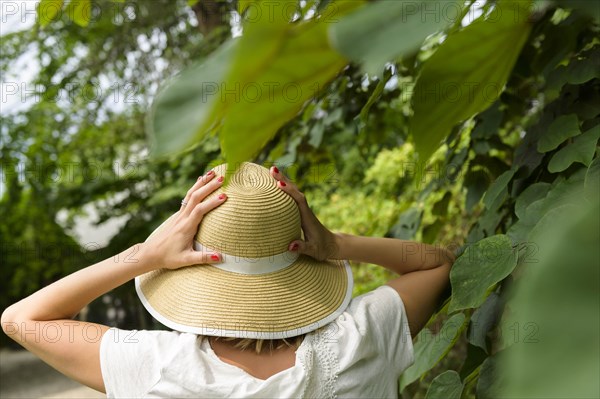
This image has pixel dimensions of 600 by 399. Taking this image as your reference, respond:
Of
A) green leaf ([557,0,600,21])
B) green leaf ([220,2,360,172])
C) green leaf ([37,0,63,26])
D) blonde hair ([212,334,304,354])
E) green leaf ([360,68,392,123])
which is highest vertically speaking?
green leaf ([37,0,63,26])

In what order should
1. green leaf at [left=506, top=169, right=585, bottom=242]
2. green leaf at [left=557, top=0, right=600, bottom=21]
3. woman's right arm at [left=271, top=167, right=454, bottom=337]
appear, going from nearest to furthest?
green leaf at [left=557, top=0, right=600, bottom=21]
green leaf at [left=506, top=169, right=585, bottom=242]
woman's right arm at [left=271, top=167, right=454, bottom=337]

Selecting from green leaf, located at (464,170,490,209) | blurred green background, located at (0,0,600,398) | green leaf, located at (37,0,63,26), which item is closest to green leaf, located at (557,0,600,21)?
blurred green background, located at (0,0,600,398)

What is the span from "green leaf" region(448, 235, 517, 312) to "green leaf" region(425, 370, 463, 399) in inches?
4.5

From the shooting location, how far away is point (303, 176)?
2.11 meters

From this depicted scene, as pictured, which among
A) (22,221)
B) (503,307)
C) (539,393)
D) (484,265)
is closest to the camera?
(539,393)

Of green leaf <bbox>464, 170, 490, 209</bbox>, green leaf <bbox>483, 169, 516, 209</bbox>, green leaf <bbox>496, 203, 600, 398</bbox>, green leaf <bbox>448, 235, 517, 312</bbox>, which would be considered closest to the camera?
green leaf <bbox>496, 203, 600, 398</bbox>

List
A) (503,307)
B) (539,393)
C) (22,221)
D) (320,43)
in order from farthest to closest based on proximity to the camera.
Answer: (22,221) < (503,307) < (320,43) < (539,393)

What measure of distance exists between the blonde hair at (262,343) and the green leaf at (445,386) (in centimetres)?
33

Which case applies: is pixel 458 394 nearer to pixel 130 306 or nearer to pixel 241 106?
pixel 241 106

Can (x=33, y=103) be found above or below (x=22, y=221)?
above

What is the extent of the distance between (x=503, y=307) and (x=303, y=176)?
43.3 inches

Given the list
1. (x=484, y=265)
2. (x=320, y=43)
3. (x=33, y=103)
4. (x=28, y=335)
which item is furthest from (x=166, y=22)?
(x=320, y=43)

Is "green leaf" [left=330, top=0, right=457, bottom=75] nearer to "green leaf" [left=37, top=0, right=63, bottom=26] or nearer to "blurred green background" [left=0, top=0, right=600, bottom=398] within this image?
"blurred green background" [left=0, top=0, right=600, bottom=398]

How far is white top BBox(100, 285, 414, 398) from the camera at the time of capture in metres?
1.11
